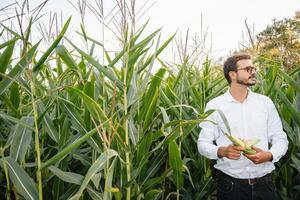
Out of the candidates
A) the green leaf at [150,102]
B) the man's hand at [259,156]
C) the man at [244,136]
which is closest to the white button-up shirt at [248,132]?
the man at [244,136]

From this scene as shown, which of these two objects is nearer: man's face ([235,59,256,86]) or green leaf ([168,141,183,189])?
green leaf ([168,141,183,189])

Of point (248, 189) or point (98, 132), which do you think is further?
point (248, 189)

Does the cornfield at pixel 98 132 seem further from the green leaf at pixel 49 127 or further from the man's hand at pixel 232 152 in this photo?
the man's hand at pixel 232 152

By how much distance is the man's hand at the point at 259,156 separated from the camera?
1.76 m

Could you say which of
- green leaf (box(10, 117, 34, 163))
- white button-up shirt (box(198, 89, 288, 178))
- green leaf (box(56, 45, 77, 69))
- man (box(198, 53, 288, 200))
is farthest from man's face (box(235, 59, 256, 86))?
green leaf (box(10, 117, 34, 163))

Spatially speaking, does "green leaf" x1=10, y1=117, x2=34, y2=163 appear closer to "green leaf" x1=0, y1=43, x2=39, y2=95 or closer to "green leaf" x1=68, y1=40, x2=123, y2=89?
"green leaf" x1=0, y1=43, x2=39, y2=95

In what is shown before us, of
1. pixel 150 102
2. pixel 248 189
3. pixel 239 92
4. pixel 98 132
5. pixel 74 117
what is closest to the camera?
pixel 98 132

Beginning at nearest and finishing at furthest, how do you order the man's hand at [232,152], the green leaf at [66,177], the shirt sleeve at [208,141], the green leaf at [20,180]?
the green leaf at [20,180] < the green leaf at [66,177] < the man's hand at [232,152] < the shirt sleeve at [208,141]

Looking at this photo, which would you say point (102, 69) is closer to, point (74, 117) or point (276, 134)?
point (74, 117)

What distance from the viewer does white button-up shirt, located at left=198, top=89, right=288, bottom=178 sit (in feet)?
6.43

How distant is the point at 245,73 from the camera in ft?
A: 6.64

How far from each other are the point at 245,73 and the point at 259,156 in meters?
0.50

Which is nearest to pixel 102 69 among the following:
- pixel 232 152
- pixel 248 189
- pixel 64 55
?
pixel 64 55

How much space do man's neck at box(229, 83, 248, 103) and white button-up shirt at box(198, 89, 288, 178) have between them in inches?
0.9
